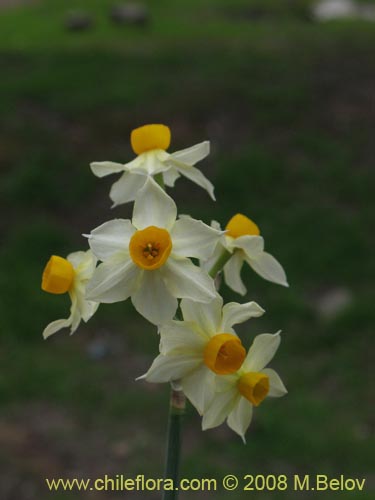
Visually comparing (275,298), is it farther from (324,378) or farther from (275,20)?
(275,20)

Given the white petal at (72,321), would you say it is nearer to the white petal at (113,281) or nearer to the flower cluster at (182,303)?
the flower cluster at (182,303)

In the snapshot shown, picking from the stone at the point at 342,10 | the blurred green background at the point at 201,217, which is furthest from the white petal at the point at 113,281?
the stone at the point at 342,10

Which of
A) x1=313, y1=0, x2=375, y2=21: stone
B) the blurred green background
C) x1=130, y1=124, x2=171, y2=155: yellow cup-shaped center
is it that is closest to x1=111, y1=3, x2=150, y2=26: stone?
the blurred green background

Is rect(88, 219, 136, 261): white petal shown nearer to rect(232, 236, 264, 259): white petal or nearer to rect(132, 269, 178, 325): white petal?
rect(132, 269, 178, 325): white petal

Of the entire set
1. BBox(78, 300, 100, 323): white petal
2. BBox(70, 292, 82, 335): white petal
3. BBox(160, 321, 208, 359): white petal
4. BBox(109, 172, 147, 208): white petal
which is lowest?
BBox(70, 292, 82, 335): white petal

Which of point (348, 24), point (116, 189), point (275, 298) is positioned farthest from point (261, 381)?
point (348, 24)

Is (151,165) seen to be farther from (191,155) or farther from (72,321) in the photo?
(72,321)
